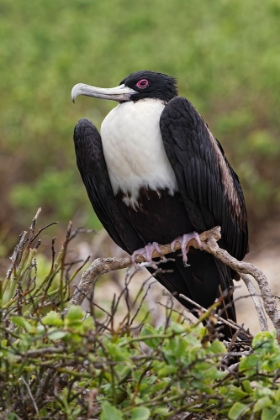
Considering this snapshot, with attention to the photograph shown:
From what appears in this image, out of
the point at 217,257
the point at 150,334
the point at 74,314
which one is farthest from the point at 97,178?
the point at 74,314

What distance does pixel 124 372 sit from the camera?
188 cm

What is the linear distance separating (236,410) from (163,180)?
50.4 inches

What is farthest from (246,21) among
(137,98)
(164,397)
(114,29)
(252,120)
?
(164,397)

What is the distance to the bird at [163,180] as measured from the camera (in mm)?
3000

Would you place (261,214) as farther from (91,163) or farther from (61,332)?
(61,332)

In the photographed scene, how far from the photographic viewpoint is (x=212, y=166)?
3.09 m

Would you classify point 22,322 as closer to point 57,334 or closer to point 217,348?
point 57,334

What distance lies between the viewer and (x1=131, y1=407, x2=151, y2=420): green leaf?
68.5 inches

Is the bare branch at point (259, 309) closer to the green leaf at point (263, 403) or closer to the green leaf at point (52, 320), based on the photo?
the green leaf at point (263, 403)

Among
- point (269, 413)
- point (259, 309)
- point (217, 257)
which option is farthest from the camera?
point (217, 257)

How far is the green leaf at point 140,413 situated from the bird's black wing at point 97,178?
1453 millimetres

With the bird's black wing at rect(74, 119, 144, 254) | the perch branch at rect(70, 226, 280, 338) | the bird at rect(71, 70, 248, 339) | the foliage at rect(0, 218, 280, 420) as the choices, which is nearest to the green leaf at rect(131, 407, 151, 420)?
the foliage at rect(0, 218, 280, 420)

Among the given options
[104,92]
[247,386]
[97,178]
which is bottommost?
[247,386]

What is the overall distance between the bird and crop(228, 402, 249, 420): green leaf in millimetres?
980
